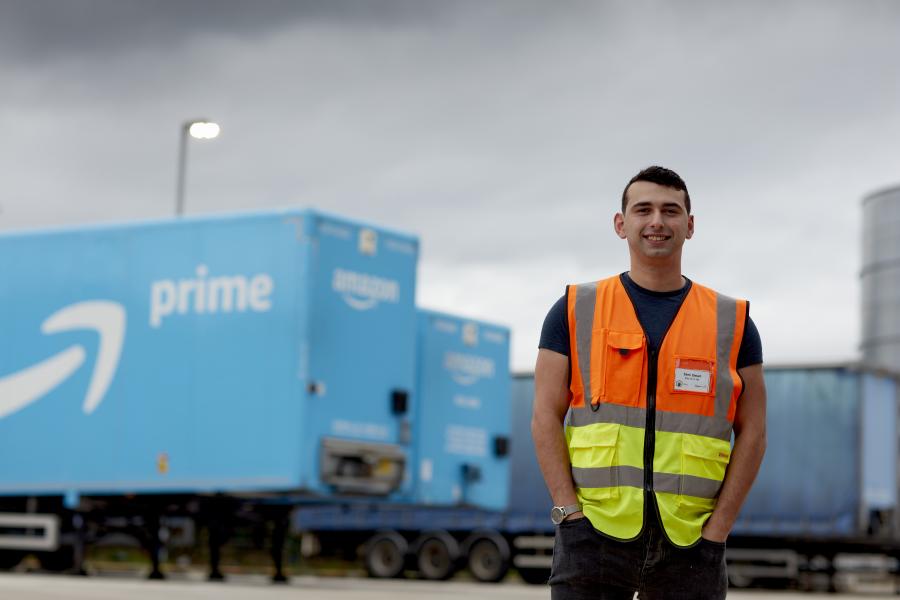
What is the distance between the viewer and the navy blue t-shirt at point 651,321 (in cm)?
391

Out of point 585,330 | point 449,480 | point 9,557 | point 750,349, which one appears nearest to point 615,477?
point 585,330

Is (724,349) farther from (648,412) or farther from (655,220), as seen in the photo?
(655,220)

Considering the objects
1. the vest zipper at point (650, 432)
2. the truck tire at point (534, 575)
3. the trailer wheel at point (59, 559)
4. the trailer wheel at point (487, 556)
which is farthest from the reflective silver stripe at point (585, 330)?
the truck tire at point (534, 575)

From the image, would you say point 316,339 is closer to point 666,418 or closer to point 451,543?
point 451,543

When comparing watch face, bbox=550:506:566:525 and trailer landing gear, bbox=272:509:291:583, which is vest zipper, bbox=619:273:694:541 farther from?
trailer landing gear, bbox=272:509:291:583

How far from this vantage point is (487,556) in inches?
869

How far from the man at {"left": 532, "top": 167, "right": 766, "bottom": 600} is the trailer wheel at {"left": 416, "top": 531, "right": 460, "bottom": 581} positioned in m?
18.3

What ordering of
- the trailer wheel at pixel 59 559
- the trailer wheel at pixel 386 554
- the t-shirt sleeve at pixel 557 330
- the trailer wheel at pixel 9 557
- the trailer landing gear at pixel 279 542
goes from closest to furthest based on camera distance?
the t-shirt sleeve at pixel 557 330
the trailer landing gear at pixel 279 542
the trailer wheel at pixel 59 559
the trailer wheel at pixel 9 557
the trailer wheel at pixel 386 554

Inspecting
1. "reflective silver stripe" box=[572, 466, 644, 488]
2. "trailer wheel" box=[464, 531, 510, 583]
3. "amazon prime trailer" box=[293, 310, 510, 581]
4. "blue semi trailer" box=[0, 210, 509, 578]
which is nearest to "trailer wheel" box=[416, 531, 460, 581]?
"amazon prime trailer" box=[293, 310, 510, 581]

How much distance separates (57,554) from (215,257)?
4.60m

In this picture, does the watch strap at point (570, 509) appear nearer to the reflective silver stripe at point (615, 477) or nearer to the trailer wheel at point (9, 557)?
the reflective silver stripe at point (615, 477)

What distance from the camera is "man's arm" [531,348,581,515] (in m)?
3.79

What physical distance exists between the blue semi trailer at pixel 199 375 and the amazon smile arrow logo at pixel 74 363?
0.9 inches

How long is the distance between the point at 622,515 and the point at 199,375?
13.3 meters
